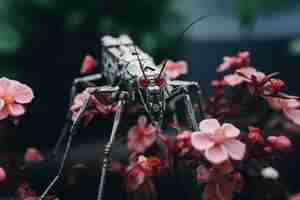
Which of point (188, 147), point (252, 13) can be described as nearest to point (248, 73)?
point (188, 147)

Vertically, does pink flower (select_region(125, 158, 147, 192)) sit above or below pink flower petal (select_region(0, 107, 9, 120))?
below

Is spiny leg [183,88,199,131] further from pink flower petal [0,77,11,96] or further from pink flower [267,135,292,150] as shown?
pink flower petal [0,77,11,96]

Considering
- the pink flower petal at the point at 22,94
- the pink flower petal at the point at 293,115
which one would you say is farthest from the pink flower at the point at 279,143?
the pink flower petal at the point at 22,94

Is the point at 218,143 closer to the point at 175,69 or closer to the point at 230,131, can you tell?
the point at 230,131

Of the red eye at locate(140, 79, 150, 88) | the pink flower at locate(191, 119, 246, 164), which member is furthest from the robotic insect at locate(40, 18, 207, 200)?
the pink flower at locate(191, 119, 246, 164)

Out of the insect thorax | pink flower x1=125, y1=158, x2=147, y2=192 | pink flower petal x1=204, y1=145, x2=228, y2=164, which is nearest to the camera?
pink flower petal x1=204, y1=145, x2=228, y2=164

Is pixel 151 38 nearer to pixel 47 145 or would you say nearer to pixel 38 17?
pixel 38 17

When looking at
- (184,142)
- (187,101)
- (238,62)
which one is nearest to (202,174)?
(184,142)
